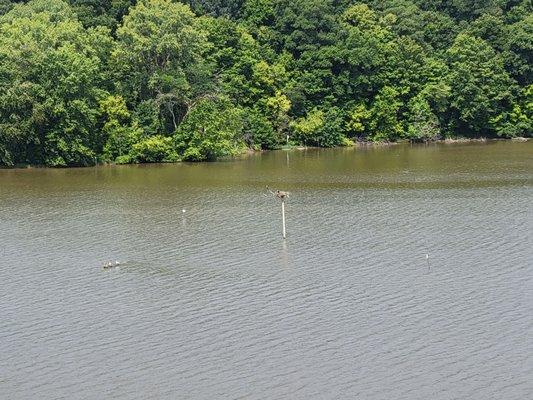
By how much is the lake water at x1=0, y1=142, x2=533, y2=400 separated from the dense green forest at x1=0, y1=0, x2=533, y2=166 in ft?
48.0

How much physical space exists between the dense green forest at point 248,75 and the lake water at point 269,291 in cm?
1462

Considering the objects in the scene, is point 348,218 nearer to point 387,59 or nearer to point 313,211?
point 313,211

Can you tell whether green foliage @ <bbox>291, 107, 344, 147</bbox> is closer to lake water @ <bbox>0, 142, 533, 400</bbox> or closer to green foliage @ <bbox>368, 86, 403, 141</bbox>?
green foliage @ <bbox>368, 86, 403, 141</bbox>

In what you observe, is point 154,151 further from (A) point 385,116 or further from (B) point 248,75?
(A) point 385,116

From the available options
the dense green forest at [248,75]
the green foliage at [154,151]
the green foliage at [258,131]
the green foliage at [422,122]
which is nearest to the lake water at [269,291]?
the dense green forest at [248,75]

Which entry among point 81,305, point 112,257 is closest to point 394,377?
point 81,305

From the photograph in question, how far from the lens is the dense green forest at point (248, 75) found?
237 ft

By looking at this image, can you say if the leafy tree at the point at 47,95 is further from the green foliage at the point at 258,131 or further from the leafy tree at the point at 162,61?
the green foliage at the point at 258,131

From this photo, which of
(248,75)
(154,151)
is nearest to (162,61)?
(154,151)

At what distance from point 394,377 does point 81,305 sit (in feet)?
42.3

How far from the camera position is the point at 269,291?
111 feet

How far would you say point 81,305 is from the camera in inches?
1293

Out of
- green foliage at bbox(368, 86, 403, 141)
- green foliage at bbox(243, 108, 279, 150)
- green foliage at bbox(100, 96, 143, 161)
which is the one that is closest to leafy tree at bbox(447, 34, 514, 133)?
green foliage at bbox(368, 86, 403, 141)

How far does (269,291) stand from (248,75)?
5779 cm
